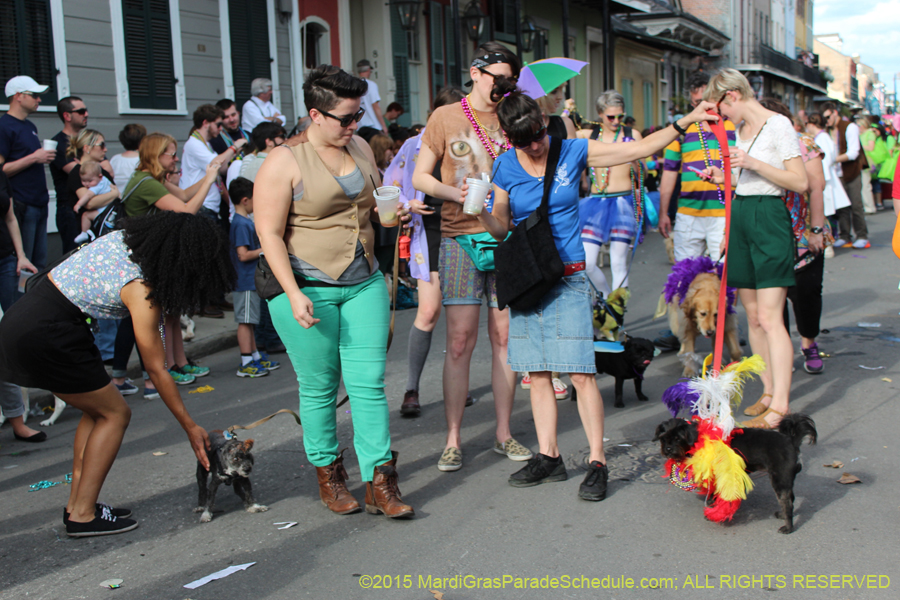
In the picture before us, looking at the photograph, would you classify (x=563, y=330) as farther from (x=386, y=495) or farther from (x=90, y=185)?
(x=90, y=185)

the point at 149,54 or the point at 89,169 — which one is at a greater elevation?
the point at 149,54

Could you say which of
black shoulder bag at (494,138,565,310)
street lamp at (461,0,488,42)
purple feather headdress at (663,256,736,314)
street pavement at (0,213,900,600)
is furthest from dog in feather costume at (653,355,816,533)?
A: street lamp at (461,0,488,42)

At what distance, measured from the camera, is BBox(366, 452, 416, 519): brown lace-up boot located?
3.93 meters

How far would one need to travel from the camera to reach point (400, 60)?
1783 cm

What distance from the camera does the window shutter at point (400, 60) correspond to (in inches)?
687

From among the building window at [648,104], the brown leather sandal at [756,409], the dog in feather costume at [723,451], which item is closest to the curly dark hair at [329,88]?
the dog in feather costume at [723,451]

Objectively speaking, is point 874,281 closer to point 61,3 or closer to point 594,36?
point 61,3

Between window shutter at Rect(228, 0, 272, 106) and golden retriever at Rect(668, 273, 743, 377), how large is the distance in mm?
9266

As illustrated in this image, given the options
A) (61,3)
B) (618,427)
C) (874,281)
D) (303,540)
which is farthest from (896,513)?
(61,3)

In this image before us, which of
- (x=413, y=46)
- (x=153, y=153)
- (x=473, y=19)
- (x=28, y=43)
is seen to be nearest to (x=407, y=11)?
(x=413, y=46)

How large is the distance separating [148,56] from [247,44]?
2.24m

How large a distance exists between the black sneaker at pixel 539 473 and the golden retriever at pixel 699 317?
245 centimetres

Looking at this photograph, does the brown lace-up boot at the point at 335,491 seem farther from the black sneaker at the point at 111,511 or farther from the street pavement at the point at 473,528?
the black sneaker at the point at 111,511

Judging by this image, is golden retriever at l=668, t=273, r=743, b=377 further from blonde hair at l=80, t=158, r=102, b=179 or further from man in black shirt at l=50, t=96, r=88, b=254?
man in black shirt at l=50, t=96, r=88, b=254
